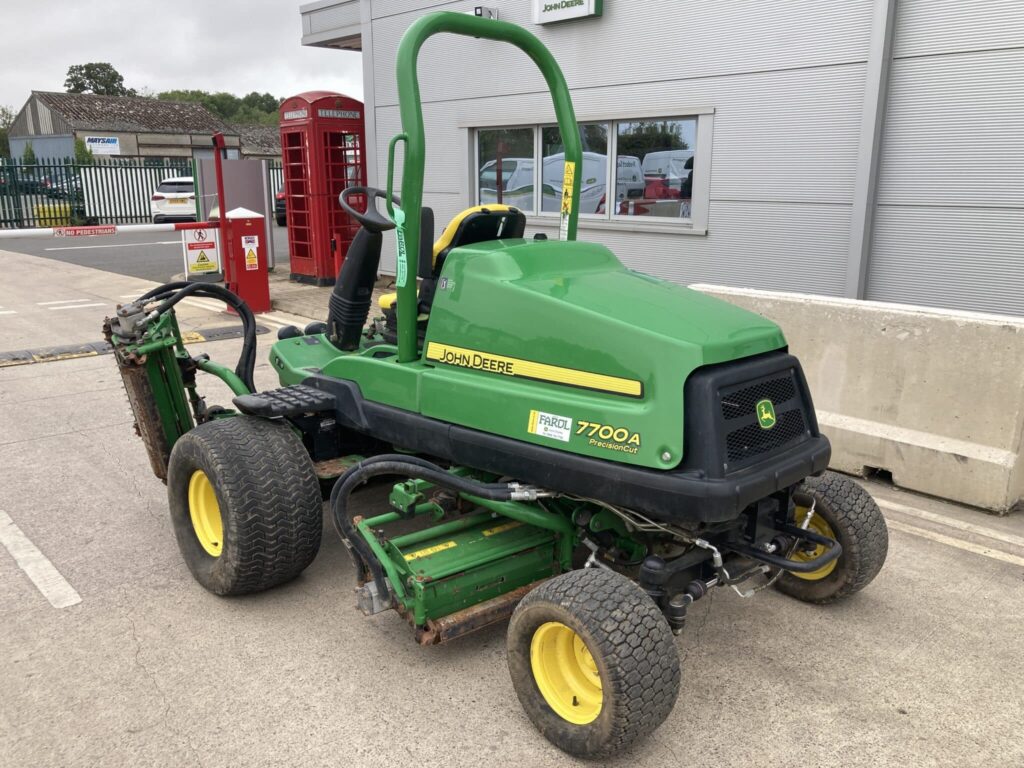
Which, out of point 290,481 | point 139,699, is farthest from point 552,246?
point 139,699

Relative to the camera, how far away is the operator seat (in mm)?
3773

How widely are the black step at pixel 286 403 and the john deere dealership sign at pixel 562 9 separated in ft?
22.6

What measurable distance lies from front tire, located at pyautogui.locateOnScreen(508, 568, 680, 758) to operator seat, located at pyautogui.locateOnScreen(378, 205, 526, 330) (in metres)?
1.52

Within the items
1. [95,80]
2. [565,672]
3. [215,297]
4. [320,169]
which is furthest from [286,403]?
[95,80]

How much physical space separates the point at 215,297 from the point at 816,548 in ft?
10.4

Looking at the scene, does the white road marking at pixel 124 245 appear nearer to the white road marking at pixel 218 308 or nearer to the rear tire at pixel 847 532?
the white road marking at pixel 218 308

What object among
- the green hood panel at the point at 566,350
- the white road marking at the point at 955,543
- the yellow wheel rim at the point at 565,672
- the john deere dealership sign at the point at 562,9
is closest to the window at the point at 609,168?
the john deere dealership sign at the point at 562,9

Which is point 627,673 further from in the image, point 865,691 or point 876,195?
point 876,195

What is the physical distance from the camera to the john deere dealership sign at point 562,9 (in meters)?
9.29

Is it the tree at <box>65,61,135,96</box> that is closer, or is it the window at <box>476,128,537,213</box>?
the window at <box>476,128,537,213</box>

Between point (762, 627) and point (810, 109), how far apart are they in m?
5.67

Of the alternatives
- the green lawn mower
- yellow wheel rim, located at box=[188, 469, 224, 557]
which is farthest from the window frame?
yellow wheel rim, located at box=[188, 469, 224, 557]

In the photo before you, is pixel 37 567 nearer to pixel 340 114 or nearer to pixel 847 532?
pixel 847 532

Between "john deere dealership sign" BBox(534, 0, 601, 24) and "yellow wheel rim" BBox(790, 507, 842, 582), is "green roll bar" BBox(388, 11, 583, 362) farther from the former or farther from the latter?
"john deere dealership sign" BBox(534, 0, 601, 24)
